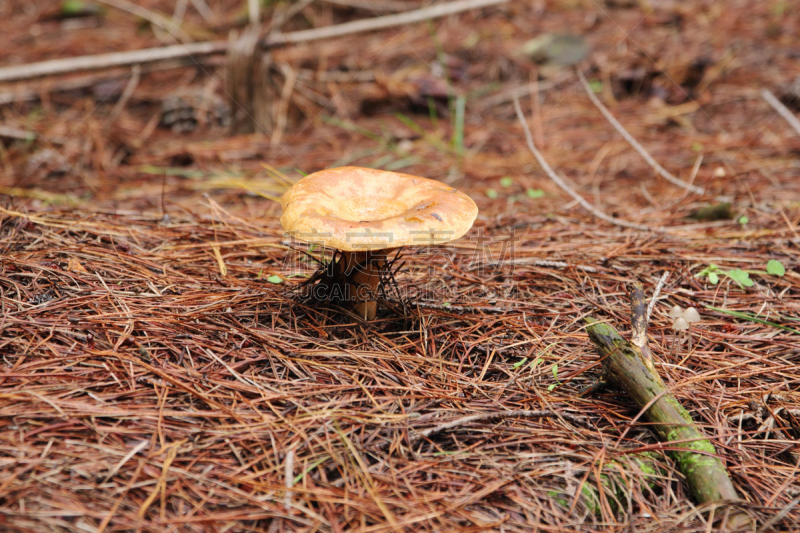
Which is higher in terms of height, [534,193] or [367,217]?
[367,217]

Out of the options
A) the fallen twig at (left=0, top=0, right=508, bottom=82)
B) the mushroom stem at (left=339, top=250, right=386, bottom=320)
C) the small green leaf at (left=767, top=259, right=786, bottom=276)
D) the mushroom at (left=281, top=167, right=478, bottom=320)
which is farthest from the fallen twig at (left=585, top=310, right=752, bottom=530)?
the fallen twig at (left=0, top=0, right=508, bottom=82)

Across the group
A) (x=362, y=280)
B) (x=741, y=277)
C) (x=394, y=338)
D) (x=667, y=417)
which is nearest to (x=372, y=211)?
(x=362, y=280)

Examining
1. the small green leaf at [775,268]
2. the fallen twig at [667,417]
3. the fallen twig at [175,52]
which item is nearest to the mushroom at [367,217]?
the fallen twig at [667,417]

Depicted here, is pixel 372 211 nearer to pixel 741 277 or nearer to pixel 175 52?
pixel 741 277

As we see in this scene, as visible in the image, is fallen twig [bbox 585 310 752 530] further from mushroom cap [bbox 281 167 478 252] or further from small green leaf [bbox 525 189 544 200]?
small green leaf [bbox 525 189 544 200]

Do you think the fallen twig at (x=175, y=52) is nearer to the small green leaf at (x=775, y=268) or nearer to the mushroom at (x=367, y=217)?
the mushroom at (x=367, y=217)

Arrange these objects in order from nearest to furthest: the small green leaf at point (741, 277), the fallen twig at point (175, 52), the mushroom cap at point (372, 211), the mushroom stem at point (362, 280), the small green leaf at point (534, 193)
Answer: the mushroom cap at point (372, 211) → the mushroom stem at point (362, 280) → the small green leaf at point (741, 277) → the small green leaf at point (534, 193) → the fallen twig at point (175, 52)

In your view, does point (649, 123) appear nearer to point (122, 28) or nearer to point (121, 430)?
point (121, 430)
